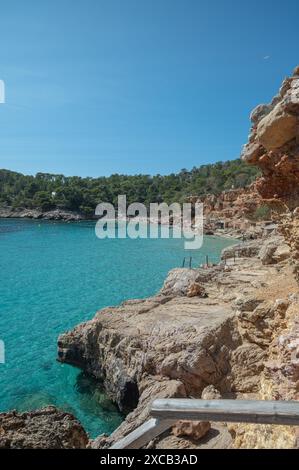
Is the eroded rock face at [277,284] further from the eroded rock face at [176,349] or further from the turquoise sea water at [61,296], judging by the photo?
the turquoise sea water at [61,296]

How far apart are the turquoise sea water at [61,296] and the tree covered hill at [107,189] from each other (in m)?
40.4

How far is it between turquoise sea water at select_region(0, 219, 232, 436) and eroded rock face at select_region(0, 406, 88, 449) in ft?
14.4

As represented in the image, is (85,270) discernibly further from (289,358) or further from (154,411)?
(154,411)

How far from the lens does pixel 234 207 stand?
73.6 metres

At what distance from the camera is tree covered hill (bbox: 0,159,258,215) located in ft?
316

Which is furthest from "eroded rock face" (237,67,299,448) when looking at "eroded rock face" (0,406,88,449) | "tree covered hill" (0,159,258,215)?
"tree covered hill" (0,159,258,215)

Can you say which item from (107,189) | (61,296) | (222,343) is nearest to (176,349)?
(222,343)

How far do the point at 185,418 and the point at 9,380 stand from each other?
549 inches

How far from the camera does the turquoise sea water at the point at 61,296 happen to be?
1310 cm

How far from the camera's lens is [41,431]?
6.68 meters

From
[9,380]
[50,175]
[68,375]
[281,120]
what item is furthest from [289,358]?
[50,175]

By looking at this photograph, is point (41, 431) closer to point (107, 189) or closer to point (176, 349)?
point (176, 349)

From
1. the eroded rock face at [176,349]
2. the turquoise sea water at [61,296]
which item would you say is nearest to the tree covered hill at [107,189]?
the turquoise sea water at [61,296]

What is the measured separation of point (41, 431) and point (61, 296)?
19870mm
